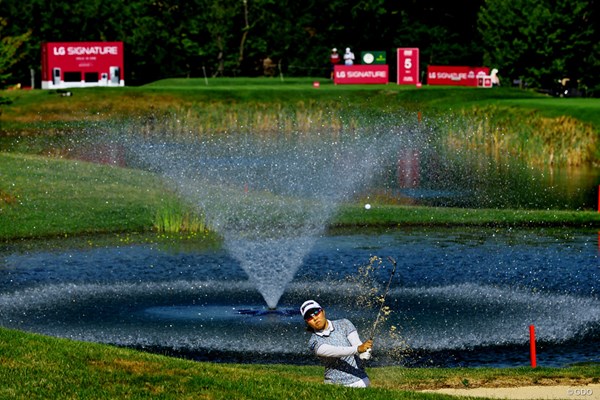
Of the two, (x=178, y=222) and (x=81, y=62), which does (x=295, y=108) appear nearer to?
(x=81, y=62)


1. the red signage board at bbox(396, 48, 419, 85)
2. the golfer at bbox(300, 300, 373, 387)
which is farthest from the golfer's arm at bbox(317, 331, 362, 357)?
the red signage board at bbox(396, 48, 419, 85)

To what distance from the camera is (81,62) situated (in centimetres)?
9781

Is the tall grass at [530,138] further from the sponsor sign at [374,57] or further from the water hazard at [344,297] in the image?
the sponsor sign at [374,57]

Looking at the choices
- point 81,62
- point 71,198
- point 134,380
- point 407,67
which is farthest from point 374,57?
point 134,380

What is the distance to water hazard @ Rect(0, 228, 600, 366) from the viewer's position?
26.1 m

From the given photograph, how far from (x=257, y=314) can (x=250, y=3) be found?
8575 cm

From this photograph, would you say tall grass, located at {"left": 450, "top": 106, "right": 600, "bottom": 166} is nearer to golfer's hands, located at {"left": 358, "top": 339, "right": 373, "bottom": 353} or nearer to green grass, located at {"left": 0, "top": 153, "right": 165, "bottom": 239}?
green grass, located at {"left": 0, "top": 153, "right": 165, "bottom": 239}

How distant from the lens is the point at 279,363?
81.5 feet

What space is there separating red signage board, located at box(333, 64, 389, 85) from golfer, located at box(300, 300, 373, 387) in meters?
85.9

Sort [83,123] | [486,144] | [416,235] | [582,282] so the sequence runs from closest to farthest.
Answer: [582,282]
[416,235]
[486,144]
[83,123]

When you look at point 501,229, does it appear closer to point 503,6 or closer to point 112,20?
point 503,6

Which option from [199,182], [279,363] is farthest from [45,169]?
[279,363]

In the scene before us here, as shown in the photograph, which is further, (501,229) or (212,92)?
(212,92)

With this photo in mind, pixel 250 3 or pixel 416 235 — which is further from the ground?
pixel 250 3
